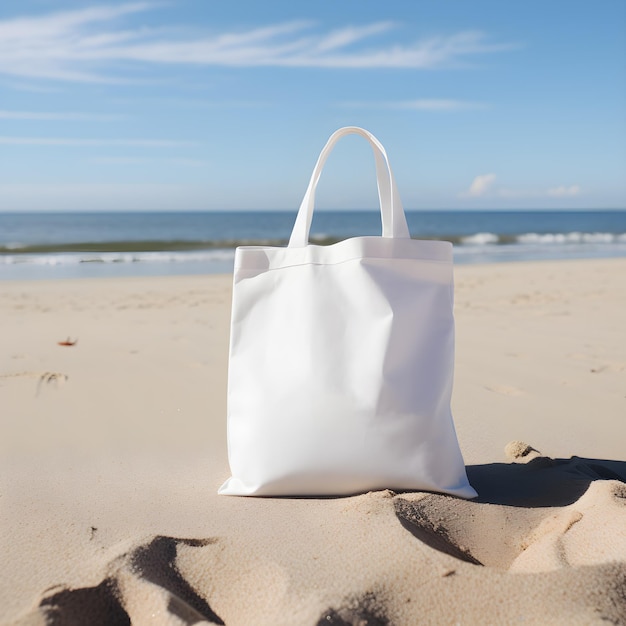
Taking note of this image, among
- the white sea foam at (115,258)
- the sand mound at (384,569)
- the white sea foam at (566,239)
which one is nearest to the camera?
the sand mound at (384,569)

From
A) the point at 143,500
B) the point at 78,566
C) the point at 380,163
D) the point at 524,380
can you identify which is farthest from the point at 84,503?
the point at 524,380

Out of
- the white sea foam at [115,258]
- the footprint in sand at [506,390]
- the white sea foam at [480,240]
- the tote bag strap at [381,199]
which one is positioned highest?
the tote bag strap at [381,199]

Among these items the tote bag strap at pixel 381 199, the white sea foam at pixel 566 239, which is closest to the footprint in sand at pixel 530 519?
the tote bag strap at pixel 381 199

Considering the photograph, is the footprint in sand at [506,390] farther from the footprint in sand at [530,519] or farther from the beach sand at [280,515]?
the footprint in sand at [530,519]

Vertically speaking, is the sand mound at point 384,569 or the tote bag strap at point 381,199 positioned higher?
the tote bag strap at point 381,199

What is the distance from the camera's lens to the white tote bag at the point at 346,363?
1.90 metres

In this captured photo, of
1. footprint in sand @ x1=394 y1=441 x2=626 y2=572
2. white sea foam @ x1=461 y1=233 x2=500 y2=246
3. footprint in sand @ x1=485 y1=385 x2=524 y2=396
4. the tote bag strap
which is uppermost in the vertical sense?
the tote bag strap

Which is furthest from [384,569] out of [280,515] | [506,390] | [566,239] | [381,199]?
[566,239]

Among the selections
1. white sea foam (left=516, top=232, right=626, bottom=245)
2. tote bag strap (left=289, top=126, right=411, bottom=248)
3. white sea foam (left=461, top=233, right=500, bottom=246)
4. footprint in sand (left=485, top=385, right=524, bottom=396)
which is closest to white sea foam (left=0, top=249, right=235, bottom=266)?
white sea foam (left=461, top=233, right=500, bottom=246)

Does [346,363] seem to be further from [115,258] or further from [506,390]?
[115,258]

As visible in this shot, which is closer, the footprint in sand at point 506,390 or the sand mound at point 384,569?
the sand mound at point 384,569

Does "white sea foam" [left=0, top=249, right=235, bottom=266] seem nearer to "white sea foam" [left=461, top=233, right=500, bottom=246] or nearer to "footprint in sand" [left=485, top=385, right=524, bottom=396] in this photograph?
"white sea foam" [left=461, top=233, right=500, bottom=246]

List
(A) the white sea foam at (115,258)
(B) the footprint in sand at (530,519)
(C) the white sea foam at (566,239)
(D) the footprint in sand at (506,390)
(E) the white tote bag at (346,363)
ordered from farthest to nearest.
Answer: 1. (C) the white sea foam at (566,239)
2. (A) the white sea foam at (115,258)
3. (D) the footprint in sand at (506,390)
4. (E) the white tote bag at (346,363)
5. (B) the footprint in sand at (530,519)

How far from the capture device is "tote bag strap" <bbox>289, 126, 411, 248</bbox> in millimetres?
1919
